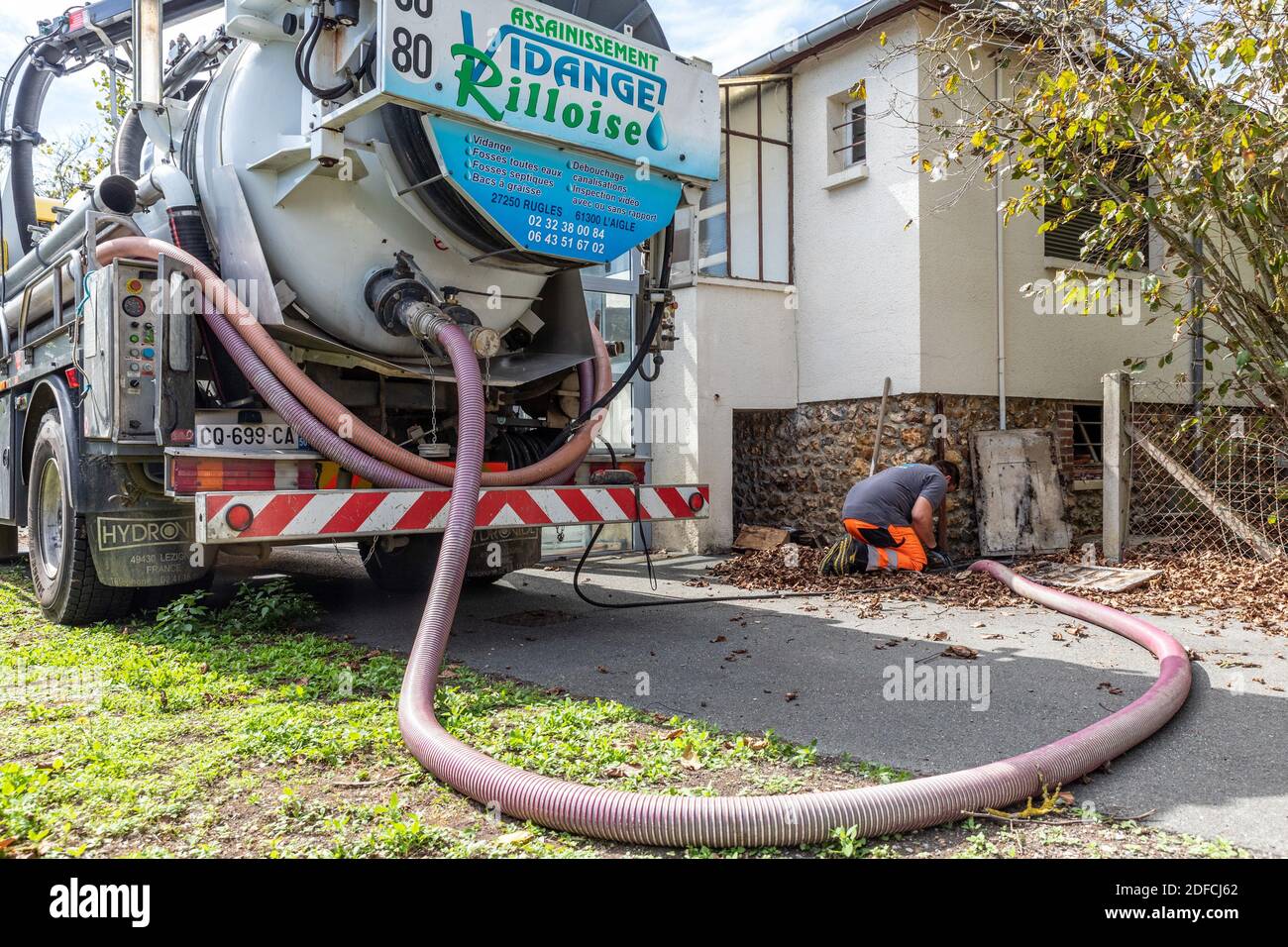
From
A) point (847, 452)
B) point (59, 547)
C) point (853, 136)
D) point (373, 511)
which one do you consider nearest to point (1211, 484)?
point (847, 452)

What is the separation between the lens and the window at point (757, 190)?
9.80 meters

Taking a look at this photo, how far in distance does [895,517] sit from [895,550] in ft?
0.86

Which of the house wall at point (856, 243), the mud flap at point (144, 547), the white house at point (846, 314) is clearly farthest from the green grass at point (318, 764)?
the house wall at point (856, 243)

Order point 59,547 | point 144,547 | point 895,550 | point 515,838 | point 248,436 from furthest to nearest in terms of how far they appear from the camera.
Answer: point 895,550, point 59,547, point 144,547, point 248,436, point 515,838

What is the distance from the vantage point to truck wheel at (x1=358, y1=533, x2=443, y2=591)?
21.3 ft

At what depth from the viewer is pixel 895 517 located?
723 centimetres

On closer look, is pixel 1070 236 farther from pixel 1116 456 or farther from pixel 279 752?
pixel 279 752

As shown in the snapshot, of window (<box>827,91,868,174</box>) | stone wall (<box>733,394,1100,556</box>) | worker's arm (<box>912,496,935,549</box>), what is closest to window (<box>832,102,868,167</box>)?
window (<box>827,91,868,174</box>)

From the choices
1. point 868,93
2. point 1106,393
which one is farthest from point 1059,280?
point 868,93

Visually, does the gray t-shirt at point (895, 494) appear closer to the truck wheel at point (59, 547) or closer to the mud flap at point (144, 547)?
the mud flap at point (144, 547)

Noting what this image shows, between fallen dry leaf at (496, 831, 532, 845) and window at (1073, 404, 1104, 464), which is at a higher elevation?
window at (1073, 404, 1104, 464)

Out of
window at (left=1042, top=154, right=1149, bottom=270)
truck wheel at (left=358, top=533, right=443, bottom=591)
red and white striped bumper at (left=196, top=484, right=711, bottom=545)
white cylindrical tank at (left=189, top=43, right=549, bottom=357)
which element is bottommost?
truck wheel at (left=358, top=533, right=443, bottom=591)

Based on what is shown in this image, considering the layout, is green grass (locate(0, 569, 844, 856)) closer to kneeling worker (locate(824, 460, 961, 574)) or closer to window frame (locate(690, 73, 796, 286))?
kneeling worker (locate(824, 460, 961, 574))

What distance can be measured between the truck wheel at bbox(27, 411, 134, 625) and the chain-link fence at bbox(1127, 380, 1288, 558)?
25.3 ft
